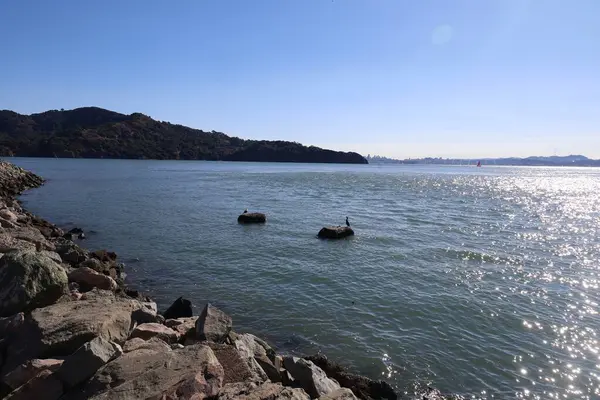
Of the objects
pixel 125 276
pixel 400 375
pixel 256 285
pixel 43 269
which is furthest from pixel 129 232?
pixel 400 375

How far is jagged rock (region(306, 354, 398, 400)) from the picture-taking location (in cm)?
921

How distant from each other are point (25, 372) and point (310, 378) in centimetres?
541

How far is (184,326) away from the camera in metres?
9.95

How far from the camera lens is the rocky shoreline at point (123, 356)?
6109 mm

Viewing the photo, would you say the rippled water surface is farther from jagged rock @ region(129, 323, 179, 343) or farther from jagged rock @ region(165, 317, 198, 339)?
A: jagged rock @ region(129, 323, 179, 343)

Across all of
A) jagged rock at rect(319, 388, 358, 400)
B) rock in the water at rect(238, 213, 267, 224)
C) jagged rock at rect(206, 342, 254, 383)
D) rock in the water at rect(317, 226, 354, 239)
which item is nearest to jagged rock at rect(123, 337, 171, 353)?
Answer: jagged rock at rect(206, 342, 254, 383)

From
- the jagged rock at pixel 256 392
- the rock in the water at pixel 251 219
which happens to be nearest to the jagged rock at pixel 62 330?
the jagged rock at pixel 256 392

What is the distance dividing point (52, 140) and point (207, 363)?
741 feet

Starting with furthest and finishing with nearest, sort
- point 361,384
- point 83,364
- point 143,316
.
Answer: point 143,316 → point 361,384 → point 83,364

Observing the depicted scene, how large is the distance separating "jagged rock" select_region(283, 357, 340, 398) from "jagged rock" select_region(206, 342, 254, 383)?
64.5 inches

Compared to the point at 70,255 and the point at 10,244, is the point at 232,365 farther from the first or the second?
the point at 70,255

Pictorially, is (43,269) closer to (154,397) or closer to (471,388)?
(154,397)

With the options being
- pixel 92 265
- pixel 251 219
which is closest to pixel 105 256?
pixel 92 265

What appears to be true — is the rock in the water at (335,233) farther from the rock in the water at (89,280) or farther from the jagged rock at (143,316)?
the jagged rock at (143,316)
